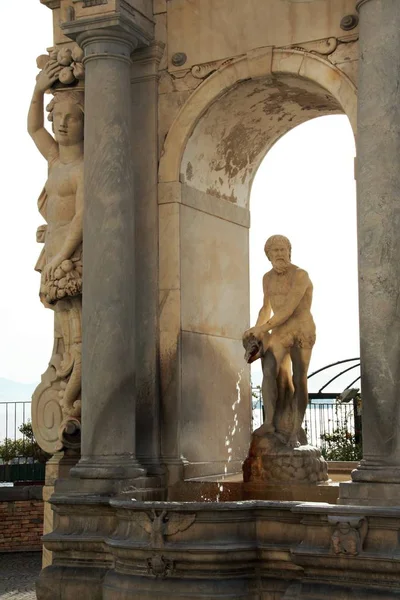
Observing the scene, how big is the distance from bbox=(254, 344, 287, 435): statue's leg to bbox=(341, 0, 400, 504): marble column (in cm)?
174

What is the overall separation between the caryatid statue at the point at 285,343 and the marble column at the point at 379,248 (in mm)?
1647

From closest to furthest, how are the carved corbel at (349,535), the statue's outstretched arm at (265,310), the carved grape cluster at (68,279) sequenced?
1. the carved corbel at (349,535)
2. the statue's outstretched arm at (265,310)
3. the carved grape cluster at (68,279)

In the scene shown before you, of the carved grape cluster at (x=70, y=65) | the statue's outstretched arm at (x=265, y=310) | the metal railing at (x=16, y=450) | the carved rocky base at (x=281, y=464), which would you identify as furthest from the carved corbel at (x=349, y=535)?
the metal railing at (x=16, y=450)

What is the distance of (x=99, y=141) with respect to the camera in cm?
1224

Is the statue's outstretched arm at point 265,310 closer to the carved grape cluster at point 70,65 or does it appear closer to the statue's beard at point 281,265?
the statue's beard at point 281,265

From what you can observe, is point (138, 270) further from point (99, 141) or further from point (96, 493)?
point (96, 493)

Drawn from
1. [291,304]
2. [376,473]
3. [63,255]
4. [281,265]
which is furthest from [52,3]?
[376,473]

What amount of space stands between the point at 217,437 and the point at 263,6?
4.84 meters

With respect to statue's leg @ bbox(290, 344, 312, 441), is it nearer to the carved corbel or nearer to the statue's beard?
the statue's beard

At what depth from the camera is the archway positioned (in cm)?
1243

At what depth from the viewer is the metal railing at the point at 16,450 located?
22.7 meters

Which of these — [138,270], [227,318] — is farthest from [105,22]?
Result: [227,318]

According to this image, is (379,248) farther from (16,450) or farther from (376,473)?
(16,450)

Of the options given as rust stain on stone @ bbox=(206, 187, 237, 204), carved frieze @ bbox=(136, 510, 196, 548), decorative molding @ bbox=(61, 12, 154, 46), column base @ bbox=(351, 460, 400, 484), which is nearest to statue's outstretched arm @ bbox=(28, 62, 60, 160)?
decorative molding @ bbox=(61, 12, 154, 46)
